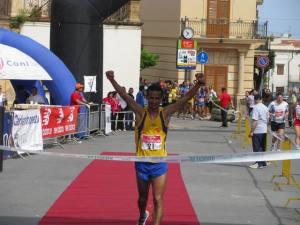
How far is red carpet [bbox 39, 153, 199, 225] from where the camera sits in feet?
31.9

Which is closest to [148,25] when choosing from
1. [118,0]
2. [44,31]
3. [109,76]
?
[44,31]

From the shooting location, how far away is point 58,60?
2147 cm

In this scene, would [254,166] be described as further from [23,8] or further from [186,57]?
[186,57]

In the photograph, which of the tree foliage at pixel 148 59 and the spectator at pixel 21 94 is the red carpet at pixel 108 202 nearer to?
the spectator at pixel 21 94

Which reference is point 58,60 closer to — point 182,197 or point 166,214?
point 182,197

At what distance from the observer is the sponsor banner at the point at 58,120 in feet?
59.0

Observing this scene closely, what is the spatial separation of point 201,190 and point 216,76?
111ft

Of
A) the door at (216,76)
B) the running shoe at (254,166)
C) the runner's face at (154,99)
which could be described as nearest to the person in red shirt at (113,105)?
the running shoe at (254,166)

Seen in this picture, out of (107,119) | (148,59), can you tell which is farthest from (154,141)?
(148,59)

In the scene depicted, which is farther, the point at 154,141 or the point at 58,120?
the point at 58,120

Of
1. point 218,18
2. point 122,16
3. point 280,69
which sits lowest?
point 280,69

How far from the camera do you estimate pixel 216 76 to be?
46188mm

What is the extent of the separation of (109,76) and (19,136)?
7977 mm

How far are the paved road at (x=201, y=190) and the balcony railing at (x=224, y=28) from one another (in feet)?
91.6
